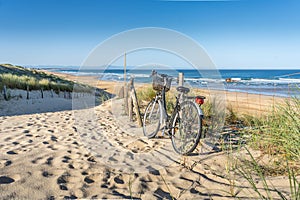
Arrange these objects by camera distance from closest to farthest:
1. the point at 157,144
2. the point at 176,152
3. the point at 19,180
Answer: the point at 19,180 → the point at 176,152 → the point at 157,144

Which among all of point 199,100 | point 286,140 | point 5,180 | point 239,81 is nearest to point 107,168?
point 5,180

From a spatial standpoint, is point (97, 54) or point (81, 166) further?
point (97, 54)

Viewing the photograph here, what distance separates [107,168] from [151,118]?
6.41 feet

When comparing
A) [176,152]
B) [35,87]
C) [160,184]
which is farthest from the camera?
[35,87]

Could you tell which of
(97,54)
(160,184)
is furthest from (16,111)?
(160,184)

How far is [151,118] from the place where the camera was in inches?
185

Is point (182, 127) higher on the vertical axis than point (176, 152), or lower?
higher

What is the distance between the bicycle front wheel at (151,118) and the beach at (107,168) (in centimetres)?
20

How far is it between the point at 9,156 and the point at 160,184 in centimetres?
220

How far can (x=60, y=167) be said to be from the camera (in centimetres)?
280

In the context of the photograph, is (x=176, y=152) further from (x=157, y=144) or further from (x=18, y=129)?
(x=18, y=129)

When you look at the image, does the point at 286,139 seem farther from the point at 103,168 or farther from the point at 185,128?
the point at 103,168

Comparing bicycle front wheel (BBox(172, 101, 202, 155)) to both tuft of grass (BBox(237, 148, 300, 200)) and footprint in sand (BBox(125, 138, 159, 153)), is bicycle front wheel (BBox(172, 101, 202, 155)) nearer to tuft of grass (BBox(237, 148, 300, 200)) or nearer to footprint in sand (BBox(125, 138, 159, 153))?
footprint in sand (BBox(125, 138, 159, 153))

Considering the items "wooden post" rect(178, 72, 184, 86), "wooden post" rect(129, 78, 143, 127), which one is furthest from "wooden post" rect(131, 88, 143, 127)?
"wooden post" rect(178, 72, 184, 86)
